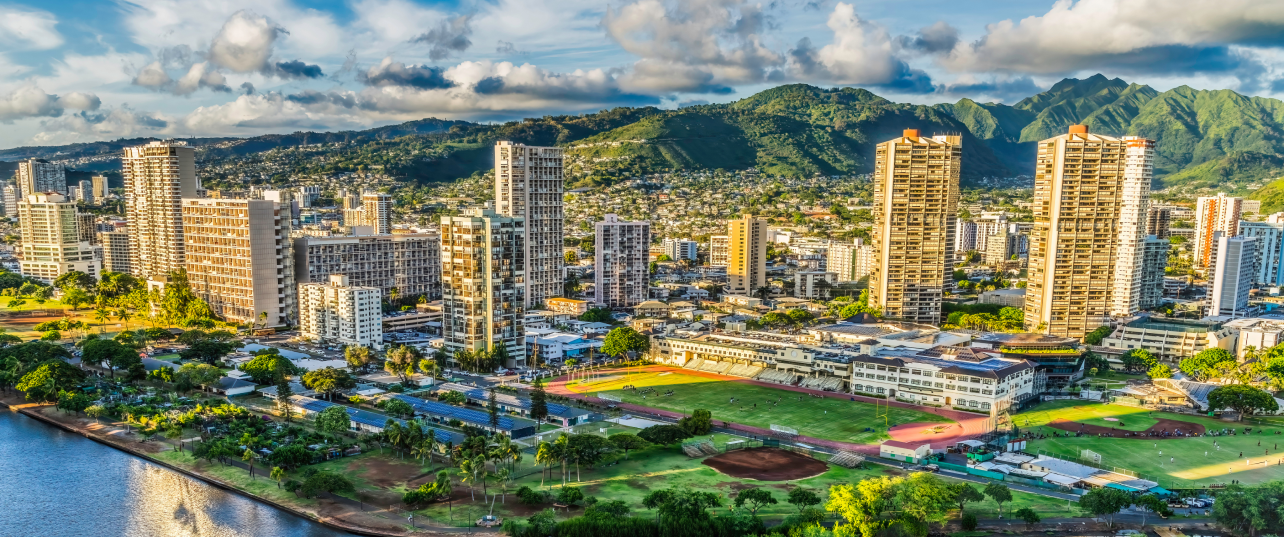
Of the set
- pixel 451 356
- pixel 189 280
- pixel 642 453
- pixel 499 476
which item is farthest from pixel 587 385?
pixel 189 280

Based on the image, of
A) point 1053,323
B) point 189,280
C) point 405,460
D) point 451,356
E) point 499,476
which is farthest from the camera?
point 189,280

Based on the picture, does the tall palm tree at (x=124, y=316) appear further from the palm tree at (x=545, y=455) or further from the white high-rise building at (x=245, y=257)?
the palm tree at (x=545, y=455)

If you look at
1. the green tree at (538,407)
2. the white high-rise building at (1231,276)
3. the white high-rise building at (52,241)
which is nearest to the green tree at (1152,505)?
the green tree at (538,407)

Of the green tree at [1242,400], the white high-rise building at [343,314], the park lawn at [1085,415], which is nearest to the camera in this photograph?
the park lawn at [1085,415]

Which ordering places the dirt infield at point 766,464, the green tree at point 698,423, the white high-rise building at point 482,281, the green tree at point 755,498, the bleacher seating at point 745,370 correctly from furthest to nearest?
the white high-rise building at point 482,281 → the bleacher seating at point 745,370 → the green tree at point 698,423 → the dirt infield at point 766,464 → the green tree at point 755,498

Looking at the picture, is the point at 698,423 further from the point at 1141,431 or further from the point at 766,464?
the point at 1141,431

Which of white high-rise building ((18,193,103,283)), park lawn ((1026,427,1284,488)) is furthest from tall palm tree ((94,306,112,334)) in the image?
park lawn ((1026,427,1284,488))

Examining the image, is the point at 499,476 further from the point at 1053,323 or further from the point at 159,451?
the point at 1053,323
